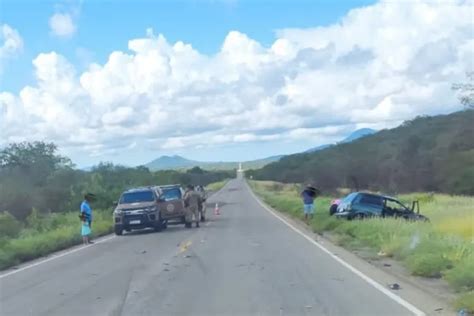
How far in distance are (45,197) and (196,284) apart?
47.2m

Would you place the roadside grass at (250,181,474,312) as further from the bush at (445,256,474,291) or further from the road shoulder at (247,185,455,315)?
the road shoulder at (247,185,455,315)

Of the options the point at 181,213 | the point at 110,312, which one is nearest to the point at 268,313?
the point at 110,312

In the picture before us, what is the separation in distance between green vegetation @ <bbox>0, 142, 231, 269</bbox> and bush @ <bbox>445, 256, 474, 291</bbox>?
11.7m

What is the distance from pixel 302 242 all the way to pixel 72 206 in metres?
36.0

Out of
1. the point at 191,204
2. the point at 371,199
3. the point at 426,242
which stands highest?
the point at 191,204

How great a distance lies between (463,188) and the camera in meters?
63.9

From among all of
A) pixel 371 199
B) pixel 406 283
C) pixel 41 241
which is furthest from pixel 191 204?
pixel 406 283

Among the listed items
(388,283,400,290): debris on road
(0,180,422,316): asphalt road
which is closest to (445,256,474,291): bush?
(388,283,400,290): debris on road

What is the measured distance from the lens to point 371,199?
3139 cm

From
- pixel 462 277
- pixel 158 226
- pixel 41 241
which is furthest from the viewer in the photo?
pixel 158 226

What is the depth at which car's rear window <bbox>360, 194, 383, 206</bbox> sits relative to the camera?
3120 centimetres

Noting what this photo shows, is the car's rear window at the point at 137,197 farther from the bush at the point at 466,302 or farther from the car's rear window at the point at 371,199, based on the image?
the bush at the point at 466,302

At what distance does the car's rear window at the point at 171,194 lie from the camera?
115ft

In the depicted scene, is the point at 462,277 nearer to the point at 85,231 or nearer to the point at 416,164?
the point at 85,231
